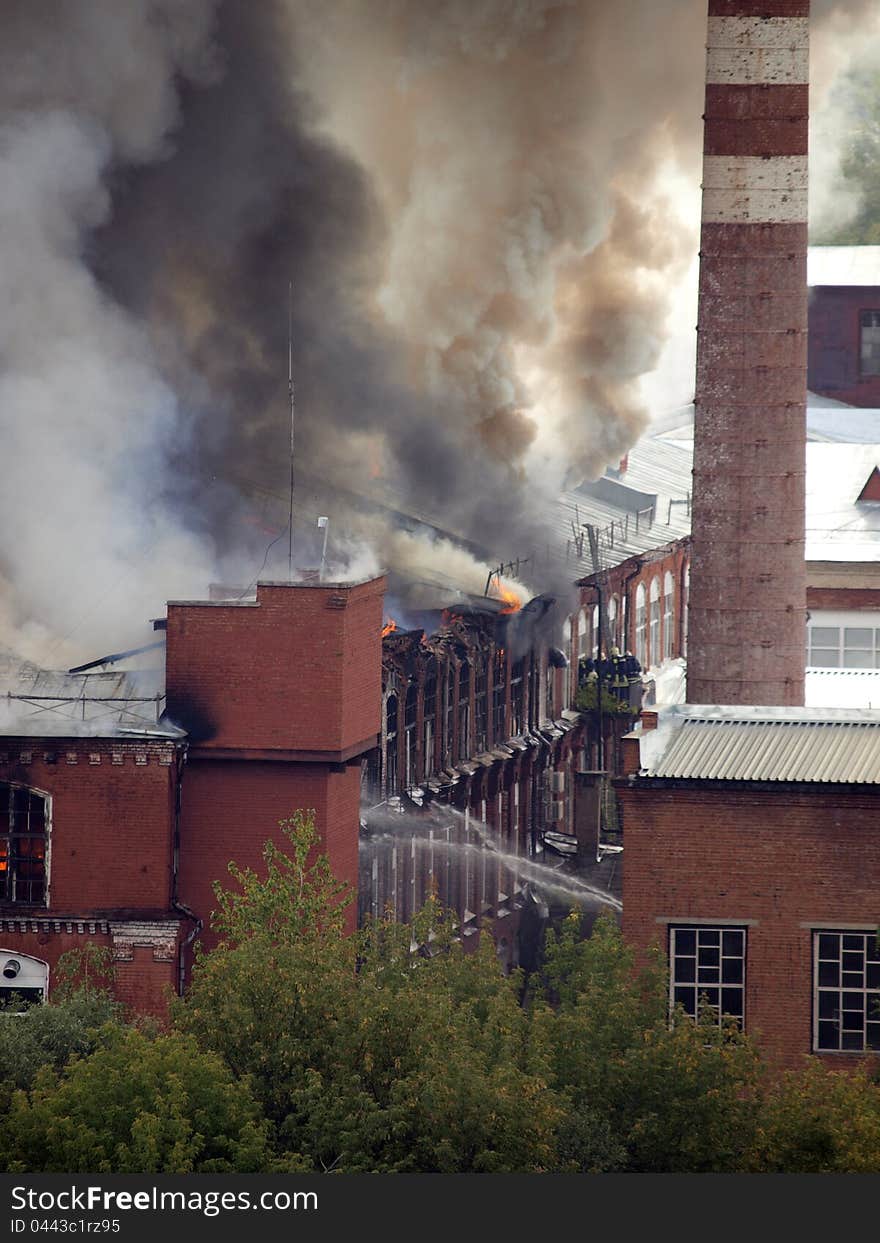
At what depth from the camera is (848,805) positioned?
100 feet

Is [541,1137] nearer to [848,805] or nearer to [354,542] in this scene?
[848,805]

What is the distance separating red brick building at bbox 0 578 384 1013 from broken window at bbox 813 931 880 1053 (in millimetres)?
6809

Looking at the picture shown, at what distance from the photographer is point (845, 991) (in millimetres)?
30516

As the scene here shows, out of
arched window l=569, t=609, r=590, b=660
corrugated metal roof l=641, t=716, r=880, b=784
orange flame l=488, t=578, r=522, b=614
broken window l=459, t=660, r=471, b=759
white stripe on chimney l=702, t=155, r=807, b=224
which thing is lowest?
corrugated metal roof l=641, t=716, r=880, b=784

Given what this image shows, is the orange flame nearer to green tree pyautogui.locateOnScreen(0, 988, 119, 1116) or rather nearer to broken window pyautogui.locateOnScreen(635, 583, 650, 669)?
broken window pyautogui.locateOnScreen(635, 583, 650, 669)

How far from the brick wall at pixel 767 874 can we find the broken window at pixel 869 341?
166 feet

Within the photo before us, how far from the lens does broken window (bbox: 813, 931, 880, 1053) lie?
30.5 meters

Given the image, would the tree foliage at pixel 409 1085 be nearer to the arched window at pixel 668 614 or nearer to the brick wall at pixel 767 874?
the brick wall at pixel 767 874

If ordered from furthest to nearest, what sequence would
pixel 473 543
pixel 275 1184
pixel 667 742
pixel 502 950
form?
1. pixel 473 543
2. pixel 502 950
3. pixel 667 742
4. pixel 275 1184

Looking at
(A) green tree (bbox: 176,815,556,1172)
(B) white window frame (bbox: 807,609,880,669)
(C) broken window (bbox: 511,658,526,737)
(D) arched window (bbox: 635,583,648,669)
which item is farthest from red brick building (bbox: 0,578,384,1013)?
(D) arched window (bbox: 635,583,648,669)

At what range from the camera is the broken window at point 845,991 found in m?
Result: 30.5

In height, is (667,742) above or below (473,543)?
below

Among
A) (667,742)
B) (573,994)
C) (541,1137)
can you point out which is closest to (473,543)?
(667,742)

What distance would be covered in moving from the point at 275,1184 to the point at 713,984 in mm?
8680
